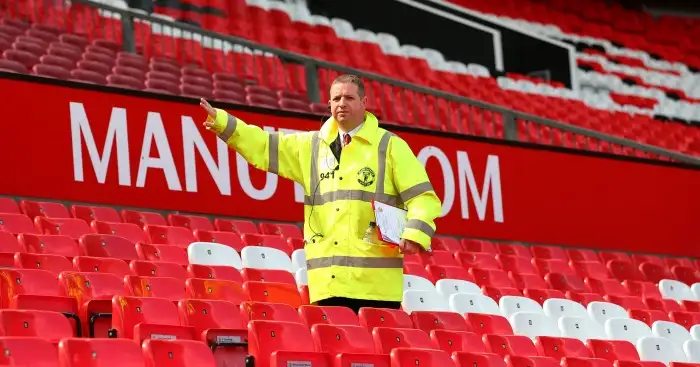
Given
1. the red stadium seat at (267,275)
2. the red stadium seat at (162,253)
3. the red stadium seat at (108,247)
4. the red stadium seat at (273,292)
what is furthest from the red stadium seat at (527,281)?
the red stadium seat at (108,247)

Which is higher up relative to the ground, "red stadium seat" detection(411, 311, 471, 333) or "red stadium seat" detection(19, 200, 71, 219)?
"red stadium seat" detection(19, 200, 71, 219)

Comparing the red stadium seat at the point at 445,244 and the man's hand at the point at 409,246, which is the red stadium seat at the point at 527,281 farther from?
the man's hand at the point at 409,246

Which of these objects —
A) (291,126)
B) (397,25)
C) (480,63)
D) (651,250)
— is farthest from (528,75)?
(291,126)

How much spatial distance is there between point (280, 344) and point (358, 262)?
821 millimetres

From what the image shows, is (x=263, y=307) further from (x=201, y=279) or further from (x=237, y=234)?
(x=237, y=234)

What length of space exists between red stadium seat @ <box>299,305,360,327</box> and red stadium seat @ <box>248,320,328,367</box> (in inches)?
17.5

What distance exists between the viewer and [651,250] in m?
13.1

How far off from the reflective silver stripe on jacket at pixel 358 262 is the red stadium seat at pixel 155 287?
73 cm

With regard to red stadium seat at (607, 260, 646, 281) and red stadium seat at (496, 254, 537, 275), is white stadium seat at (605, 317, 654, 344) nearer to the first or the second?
red stadium seat at (496, 254, 537, 275)

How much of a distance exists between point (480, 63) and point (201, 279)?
49.7 feet

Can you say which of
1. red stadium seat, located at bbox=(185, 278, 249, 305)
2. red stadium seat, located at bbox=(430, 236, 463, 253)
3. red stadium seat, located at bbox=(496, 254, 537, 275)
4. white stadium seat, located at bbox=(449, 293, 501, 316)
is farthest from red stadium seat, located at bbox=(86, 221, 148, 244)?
red stadium seat, located at bbox=(496, 254, 537, 275)

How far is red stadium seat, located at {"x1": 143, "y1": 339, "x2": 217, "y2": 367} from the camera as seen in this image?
17.3 ft

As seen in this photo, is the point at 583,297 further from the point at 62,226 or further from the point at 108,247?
the point at 62,226

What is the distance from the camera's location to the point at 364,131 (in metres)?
6.68
